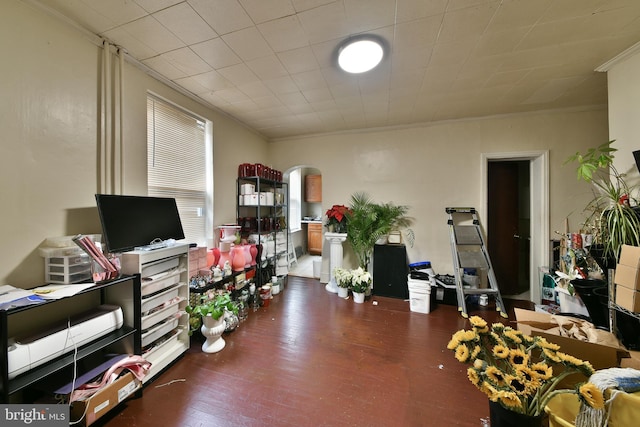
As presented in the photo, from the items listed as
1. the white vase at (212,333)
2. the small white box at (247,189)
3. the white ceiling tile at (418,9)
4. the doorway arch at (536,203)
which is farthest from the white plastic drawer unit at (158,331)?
the doorway arch at (536,203)

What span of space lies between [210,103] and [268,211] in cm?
192

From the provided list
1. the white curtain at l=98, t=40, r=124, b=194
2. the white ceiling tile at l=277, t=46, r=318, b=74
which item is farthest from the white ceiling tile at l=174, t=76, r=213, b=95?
the white ceiling tile at l=277, t=46, r=318, b=74

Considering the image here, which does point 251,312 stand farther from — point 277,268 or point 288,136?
point 288,136

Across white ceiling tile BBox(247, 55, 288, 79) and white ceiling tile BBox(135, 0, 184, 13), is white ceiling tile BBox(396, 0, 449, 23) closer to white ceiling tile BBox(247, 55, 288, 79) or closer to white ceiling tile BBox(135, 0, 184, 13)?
white ceiling tile BBox(247, 55, 288, 79)

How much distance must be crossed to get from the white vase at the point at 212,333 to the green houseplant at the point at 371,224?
7.33ft

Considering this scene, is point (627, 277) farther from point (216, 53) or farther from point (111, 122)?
point (111, 122)

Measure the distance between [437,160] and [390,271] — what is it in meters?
1.92

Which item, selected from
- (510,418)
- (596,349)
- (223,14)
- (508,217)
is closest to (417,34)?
(223,14)

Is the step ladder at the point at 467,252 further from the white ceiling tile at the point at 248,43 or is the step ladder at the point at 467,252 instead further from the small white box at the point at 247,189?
the white ceiling tile at the point at 248,43

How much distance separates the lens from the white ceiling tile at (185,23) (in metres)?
1.53

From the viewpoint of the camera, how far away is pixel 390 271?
11.4ft

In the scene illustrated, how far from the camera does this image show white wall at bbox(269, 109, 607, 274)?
120 inches

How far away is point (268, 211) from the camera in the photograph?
4.13 m

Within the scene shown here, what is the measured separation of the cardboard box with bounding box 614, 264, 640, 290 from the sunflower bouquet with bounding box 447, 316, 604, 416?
949mm
